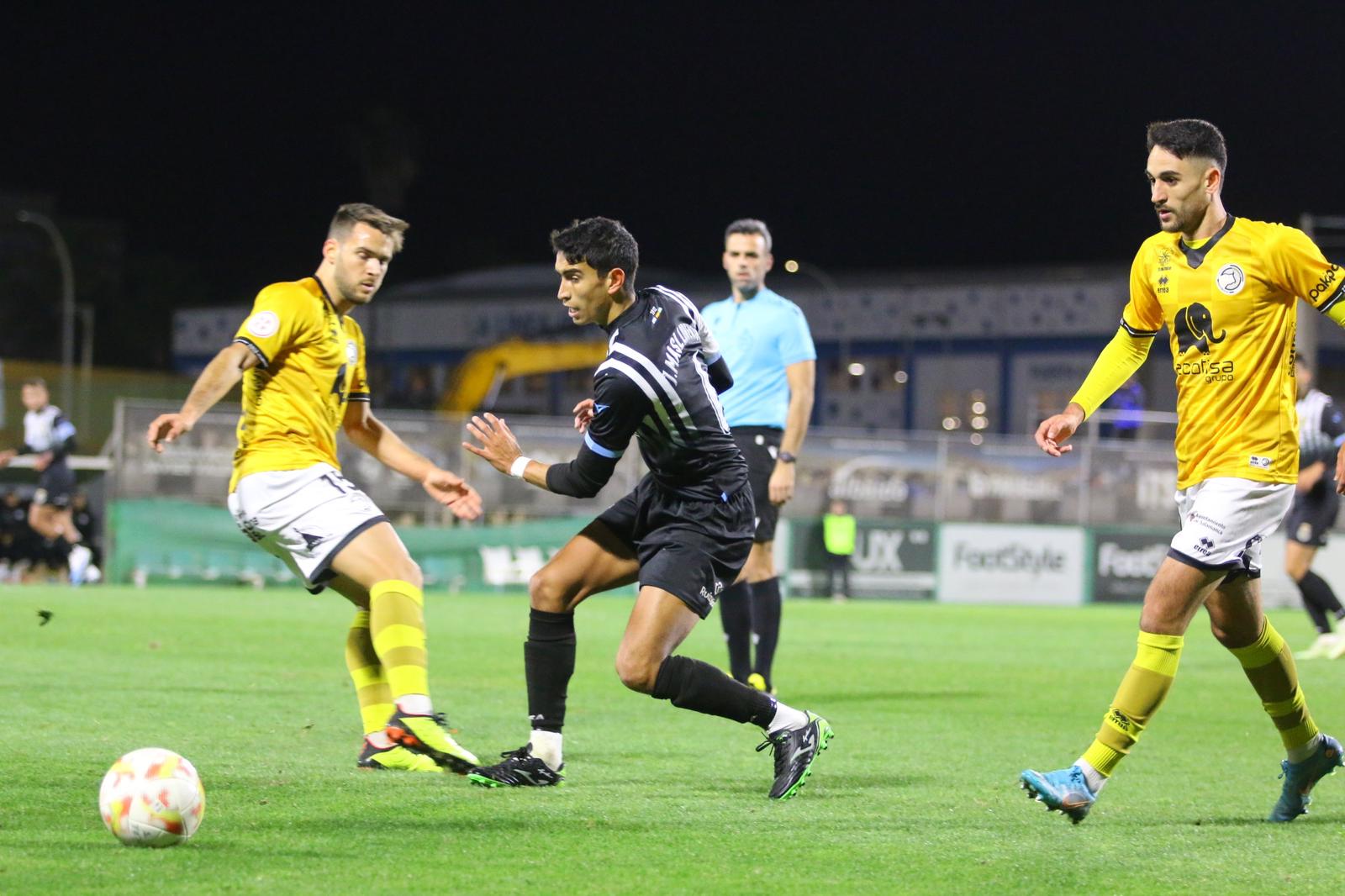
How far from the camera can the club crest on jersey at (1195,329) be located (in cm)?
597

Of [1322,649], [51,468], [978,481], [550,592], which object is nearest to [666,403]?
[550,592]

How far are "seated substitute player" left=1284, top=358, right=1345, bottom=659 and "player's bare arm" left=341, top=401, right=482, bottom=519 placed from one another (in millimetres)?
9353

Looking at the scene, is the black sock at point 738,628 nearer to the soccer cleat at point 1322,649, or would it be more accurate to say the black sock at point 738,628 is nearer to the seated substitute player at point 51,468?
the soccer cleat at point 1322,649

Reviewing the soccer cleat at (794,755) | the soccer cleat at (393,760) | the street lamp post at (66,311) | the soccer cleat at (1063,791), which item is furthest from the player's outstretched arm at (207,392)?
the street lamp post at (66,311)

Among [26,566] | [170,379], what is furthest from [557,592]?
[170,379]

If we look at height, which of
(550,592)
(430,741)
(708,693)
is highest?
(550,592)

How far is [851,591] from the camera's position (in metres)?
26.2

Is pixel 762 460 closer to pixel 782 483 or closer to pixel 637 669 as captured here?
pixel 782 483

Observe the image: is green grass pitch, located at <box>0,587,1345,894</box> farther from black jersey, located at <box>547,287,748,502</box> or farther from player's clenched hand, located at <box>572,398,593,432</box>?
player's clenched hand, located at <box>572,398,593,432</box>

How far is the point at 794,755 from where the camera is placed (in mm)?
6195

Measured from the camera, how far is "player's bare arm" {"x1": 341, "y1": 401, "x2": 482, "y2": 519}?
22.9 ft

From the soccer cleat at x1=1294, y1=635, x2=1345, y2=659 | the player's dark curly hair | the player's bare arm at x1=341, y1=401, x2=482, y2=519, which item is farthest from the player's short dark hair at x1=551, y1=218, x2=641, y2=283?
the soccer cleat at x1=1294, y1=635, x2=1345, y2=659

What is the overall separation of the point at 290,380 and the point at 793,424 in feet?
12.2

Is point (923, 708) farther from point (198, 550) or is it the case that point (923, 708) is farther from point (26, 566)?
point (26, 566)
